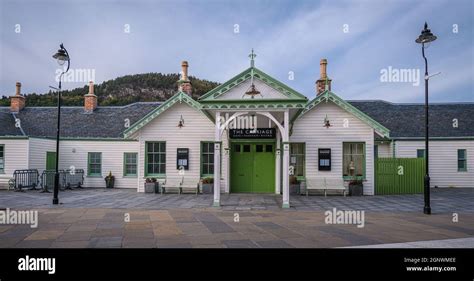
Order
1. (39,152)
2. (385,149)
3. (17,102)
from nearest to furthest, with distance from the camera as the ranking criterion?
(39,152) < (385,149) < (17,102)

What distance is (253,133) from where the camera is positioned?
16.7 metres

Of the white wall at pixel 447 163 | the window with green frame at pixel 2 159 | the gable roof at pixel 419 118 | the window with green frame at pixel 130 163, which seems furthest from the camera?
the gable roof at pixel 419 118

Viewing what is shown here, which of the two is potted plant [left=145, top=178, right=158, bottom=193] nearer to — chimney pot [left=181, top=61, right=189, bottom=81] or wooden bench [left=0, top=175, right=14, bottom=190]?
chimney pot [left=181, top=61, right=189, bottom=81]

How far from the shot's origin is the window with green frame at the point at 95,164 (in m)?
21.0

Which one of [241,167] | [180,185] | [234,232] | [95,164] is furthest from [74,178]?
[234,232]

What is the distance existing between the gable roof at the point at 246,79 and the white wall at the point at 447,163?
45.3ft

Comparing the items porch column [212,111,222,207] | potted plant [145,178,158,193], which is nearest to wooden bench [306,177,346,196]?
porch column [212,111,222,207]

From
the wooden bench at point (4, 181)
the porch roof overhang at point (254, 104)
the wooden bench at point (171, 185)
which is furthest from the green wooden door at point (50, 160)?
the porch roof overhang at point (254, 104)

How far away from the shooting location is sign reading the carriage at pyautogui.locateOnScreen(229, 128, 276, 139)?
16.6 metres

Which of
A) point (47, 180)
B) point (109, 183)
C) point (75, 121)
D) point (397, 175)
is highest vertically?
point (75, 121)

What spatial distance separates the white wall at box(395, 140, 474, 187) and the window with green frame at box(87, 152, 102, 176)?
836 inches

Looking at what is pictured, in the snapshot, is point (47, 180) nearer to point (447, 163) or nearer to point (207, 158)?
point (207, 158)

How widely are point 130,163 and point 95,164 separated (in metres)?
2.51

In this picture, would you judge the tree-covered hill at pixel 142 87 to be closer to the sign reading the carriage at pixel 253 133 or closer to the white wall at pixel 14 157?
the white wall at pixel 14 157
